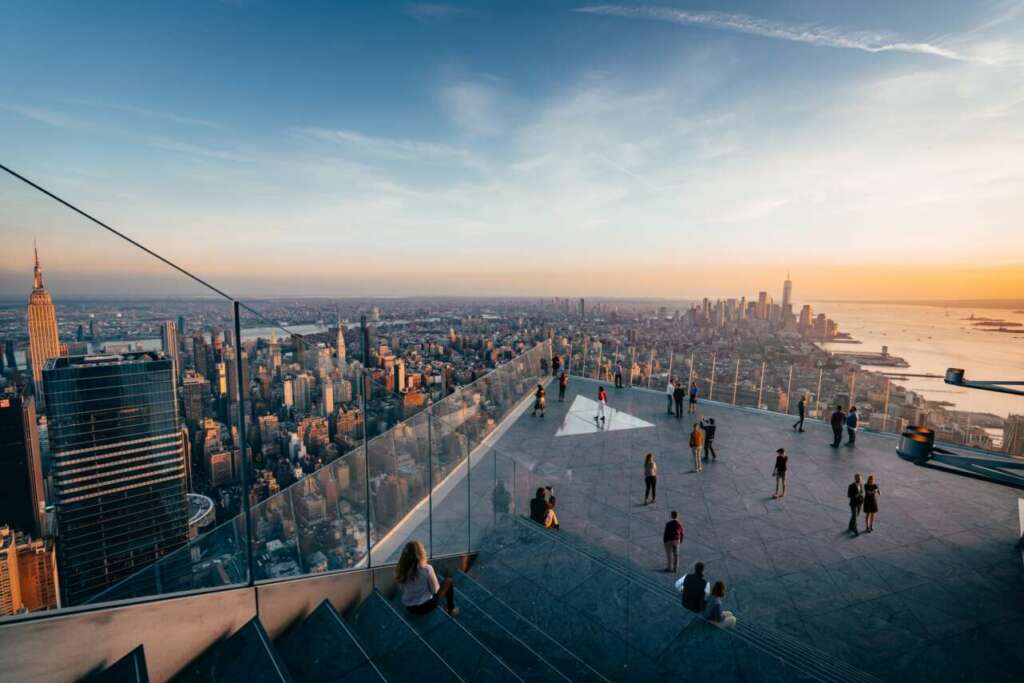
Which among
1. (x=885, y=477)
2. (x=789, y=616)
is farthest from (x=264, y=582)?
(x=885, y=477)

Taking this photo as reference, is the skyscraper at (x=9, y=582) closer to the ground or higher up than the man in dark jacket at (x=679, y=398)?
higher up

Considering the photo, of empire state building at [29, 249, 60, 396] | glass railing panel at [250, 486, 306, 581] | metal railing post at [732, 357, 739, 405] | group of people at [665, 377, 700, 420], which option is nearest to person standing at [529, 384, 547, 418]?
group of people at [665, 377, 700, 420]

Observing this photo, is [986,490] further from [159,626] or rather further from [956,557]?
[159,626]

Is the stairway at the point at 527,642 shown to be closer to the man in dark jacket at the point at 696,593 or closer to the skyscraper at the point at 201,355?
the man in dark jacket at the point at 696,593

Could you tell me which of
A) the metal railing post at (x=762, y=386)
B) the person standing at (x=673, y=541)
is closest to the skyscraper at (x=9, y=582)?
the person standing at (x=673, y=541)

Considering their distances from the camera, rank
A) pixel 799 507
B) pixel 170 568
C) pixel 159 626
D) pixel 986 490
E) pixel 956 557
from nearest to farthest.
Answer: pixel 159 626, pixel 170 568, pixel 956 557, pixel 799 507, pixel 986 490

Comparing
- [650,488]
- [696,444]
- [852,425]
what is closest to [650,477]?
[650,488]

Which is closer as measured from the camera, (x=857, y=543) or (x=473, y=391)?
(x=857, y=543)
